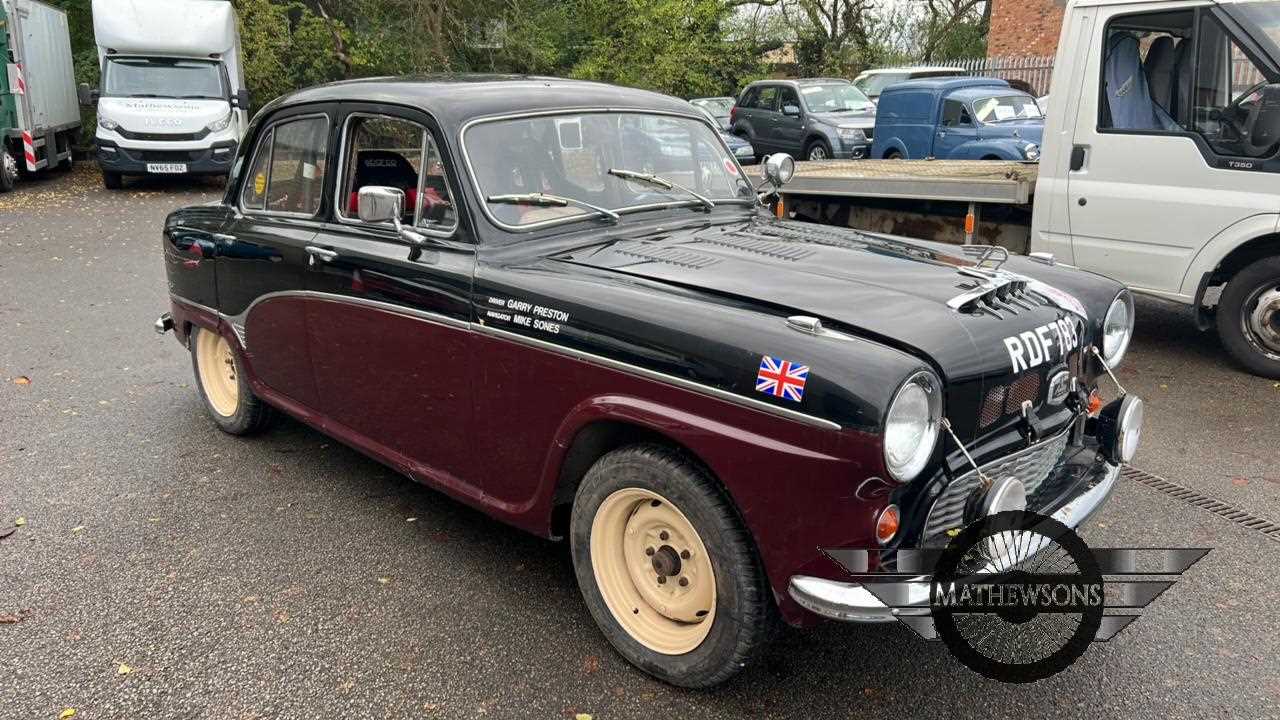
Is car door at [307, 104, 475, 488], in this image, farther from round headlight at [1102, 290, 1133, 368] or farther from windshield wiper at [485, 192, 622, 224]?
round headlight at [1102, 290, 1133, 368]

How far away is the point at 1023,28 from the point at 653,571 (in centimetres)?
2755

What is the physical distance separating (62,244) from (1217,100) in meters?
12.2

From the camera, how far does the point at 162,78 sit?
1642 cm

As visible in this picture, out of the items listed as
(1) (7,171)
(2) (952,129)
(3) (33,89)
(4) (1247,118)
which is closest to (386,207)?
(4) (1247,118)

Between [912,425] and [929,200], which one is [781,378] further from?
[929,200]

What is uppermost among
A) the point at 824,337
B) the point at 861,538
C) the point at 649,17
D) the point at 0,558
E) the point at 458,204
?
the point at 649,17

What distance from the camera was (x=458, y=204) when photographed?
3648 mm

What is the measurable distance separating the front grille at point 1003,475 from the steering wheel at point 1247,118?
12.2ft

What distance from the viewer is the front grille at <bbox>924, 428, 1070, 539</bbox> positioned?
2.76 metres

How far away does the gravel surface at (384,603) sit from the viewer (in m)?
3.06

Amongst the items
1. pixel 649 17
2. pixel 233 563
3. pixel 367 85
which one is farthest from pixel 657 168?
pixel 649 17

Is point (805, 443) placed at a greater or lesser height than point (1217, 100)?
lesser

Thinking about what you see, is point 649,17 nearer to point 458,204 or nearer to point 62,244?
point 62,244

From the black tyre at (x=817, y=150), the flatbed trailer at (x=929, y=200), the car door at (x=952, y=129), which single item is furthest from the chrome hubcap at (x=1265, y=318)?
the black tyre at (x=817, y=150)
